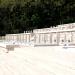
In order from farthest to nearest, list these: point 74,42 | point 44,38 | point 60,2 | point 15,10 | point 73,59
Result: point 15,10 < point 60,2 < point 44,38 < point 74,42 < point 73,59

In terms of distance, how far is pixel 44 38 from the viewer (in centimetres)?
1847

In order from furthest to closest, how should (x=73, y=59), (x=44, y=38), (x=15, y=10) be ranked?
1. (x=15, y=10)
2. (x=44, y=38)
3. (x=73, y=59)

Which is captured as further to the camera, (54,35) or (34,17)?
(34,17)

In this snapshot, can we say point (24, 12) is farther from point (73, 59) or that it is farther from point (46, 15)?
point (73, 59)

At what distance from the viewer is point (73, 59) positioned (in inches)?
387

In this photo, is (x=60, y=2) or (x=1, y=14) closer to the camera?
(x=60, y=2)

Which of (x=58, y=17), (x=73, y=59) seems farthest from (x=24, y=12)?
(x=73, y=59)

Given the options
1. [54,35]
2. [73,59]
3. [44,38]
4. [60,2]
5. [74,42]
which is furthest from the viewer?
[60,2]

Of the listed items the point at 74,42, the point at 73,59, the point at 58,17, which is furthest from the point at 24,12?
the point at 73,59

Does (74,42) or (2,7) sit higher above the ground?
(2,7)

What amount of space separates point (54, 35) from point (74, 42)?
87.5 inches

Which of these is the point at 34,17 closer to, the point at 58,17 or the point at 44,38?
the point at 58,17

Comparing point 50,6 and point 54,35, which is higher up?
point 50,6

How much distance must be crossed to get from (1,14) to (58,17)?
10.5m
